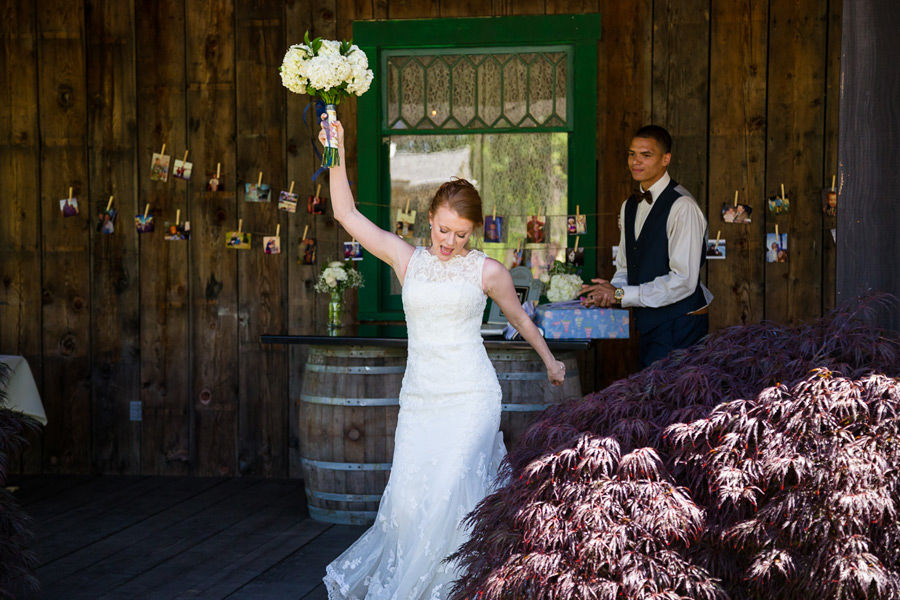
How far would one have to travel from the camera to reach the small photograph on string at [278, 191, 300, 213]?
611 centimetres

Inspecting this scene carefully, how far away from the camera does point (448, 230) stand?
3.75 m

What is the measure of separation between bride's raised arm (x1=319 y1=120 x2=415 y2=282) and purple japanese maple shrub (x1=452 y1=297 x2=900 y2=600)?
4.59 feet

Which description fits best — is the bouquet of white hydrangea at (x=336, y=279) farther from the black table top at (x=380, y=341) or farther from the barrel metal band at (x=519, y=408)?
the barrel metal band at (x=519, y=408)

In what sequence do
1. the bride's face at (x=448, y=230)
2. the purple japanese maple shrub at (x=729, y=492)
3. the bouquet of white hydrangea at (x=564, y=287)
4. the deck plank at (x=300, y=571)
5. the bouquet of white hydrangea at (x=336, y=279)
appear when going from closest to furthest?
the purple japanese maple shrub at (x=729, y=492), the bride's face at (x=448, y=230), the deck plank at (x=300, y=571), the bouquet of white hydrangea at (x=564, y=287), the bouquet of white hydrangea at (x=336, y=279)

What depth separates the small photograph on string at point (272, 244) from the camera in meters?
6.16

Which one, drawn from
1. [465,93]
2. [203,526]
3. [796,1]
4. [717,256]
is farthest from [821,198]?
[203,526]

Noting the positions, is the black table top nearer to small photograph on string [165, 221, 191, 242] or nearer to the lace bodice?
the lace bodice

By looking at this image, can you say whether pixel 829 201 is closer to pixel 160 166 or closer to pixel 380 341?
pixel 380 341

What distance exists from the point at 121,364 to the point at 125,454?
59 centimetres

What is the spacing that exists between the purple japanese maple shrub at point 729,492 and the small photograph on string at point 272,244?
3695 mm

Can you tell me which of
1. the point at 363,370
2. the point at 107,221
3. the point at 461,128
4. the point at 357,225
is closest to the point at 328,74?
the point at 357,225

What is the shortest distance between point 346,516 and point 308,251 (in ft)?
5.73

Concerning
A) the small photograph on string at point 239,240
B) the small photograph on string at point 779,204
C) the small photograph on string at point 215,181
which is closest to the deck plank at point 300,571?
the small photograph on string at point 239,240

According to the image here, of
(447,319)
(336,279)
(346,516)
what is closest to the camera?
(447,319)
